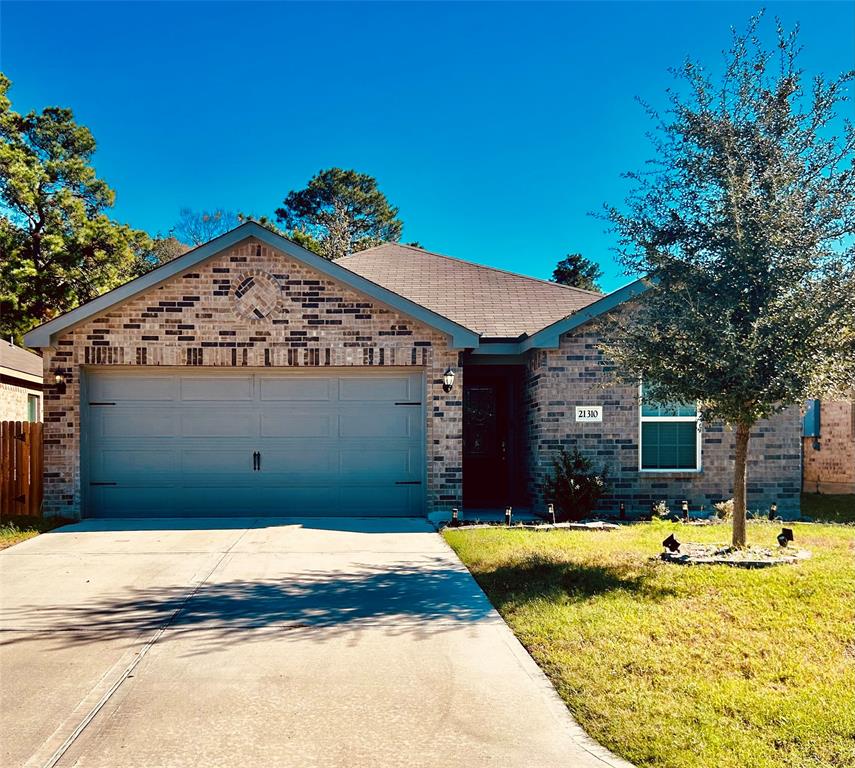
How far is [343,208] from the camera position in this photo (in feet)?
142

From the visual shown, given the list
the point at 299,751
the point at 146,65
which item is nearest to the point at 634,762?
the point at 299,751

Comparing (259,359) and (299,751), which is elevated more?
(259,359)

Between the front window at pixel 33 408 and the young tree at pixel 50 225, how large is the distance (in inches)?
297

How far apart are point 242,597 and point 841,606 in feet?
17.3

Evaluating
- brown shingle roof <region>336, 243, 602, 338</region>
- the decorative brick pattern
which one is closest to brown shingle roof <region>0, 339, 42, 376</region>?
brown shingle roof <region>336, 243, 602, 338</region>

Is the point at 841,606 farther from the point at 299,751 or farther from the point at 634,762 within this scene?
the point at 299,751

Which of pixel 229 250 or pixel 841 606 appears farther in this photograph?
pixel 229 250

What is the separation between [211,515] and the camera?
13125 millimetres

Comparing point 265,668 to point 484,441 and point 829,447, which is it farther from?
point 829,447

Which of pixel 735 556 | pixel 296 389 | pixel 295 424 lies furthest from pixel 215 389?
pixel 735 556

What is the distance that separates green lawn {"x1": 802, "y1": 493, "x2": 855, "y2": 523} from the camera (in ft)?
46.1

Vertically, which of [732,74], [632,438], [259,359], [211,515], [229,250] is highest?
[732,74]

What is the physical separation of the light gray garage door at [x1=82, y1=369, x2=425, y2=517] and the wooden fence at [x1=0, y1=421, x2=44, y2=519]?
0.83 meters

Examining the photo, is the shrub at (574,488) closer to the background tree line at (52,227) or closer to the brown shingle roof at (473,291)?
the brown shingle roof at (473,291)
